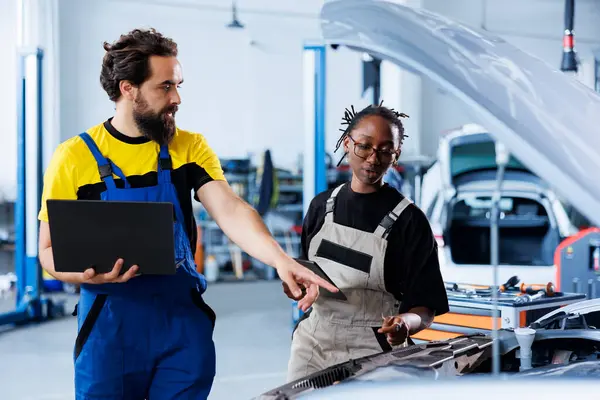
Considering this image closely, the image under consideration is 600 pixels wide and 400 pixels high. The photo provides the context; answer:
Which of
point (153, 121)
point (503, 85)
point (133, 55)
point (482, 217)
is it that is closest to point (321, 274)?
point (153, 121)

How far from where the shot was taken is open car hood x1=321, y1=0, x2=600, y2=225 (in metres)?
0.93

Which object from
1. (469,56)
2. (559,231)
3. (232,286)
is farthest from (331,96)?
(469,56)

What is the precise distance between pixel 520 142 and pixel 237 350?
4.34 metres

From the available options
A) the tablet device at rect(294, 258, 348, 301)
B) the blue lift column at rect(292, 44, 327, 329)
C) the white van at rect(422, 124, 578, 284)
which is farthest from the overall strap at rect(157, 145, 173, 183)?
the blue lift column at rect(292, 44, 327, 329)

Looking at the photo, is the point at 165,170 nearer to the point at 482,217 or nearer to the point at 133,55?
the point at 133,55

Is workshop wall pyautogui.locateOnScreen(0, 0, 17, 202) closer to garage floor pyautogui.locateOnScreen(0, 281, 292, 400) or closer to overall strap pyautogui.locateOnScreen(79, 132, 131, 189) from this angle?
garage floor pyautogui.locateOnScreen(0, 281, 292, 400)

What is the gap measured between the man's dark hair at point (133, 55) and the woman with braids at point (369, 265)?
0.65 meters

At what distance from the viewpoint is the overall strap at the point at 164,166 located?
70.1 inches

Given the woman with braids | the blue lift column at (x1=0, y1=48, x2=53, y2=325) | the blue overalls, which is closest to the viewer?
the blue overalls

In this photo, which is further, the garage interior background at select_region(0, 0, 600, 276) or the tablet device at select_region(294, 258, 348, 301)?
the garage interior background at select_region(0, 0, 600, 276)

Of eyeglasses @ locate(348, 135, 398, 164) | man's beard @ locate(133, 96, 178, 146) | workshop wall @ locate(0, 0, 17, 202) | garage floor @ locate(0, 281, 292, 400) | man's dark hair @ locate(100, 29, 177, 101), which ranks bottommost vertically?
garage floor @ locate(0, 281, 292, 400)

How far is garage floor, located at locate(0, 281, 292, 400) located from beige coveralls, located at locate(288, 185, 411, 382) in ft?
6.71

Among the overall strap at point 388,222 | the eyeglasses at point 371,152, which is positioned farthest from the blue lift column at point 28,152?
the overall strap at point 388,222

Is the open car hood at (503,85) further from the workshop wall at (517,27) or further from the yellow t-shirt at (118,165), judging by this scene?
the workshop wall at (517,27)
